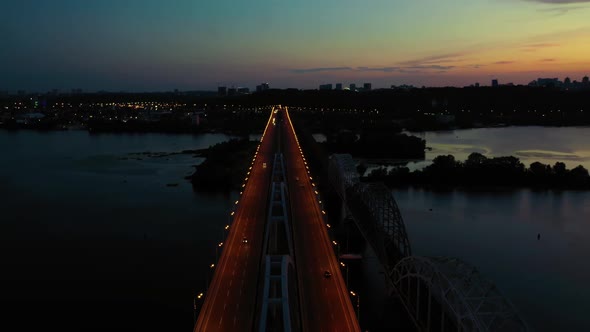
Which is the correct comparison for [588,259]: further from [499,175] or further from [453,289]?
[499,175]

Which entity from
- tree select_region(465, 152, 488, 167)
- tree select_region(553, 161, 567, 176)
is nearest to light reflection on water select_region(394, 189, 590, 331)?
tree select_region(553, 161, 567, 176)

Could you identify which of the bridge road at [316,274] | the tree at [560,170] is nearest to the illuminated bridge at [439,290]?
the bridge road at [316,274]

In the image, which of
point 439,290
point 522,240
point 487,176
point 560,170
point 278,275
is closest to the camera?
point 439,290

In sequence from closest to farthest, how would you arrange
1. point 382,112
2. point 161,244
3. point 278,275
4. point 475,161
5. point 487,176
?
point 278,275
point 161,244
point 487,176
point 475,161
point 382,112

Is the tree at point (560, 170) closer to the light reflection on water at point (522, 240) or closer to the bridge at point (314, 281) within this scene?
the light reflection on water at point (522, 240)

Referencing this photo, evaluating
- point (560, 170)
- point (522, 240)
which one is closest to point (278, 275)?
point (522, 240)

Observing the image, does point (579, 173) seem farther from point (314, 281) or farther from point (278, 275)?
point (278, 275)
